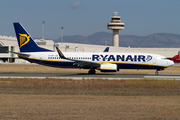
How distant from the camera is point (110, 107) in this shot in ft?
42.9

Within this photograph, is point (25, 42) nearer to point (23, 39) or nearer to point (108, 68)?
point (23, 39)

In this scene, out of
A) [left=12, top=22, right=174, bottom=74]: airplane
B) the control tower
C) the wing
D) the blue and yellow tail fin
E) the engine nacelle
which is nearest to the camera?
the engine nacelle

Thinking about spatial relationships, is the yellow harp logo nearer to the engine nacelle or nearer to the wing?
the wing

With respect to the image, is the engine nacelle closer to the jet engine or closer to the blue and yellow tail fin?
the jet engine

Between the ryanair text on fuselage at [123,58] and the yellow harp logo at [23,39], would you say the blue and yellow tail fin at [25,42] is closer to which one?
the yellow harp logo at [23,39]

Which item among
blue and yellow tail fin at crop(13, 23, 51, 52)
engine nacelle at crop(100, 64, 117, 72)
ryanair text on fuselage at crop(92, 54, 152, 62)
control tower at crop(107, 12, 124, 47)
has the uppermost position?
control tower at crop(107, 12, 124, 47)

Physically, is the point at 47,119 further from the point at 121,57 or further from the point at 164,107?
the point at 121,57

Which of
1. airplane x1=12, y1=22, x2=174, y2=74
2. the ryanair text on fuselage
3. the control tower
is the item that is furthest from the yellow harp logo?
the control tower

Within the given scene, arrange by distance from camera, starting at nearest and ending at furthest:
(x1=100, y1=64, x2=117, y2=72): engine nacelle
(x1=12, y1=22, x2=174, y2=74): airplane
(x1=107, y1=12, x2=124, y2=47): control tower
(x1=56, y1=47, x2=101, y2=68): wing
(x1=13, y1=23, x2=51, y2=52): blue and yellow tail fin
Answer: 1. (x1=100, y1=64, x2=117, y2=72): engine nacelle
2. (x1=56, y1=47, x2=101, y2=68): wing
3. (x1=12, y1=22, x2=174, y2=74): airplane
4. (x1=13, y1=23, x2=51, y2=52): blue and yellow tail fin
5. (x1=107, y1=12, x2=124, y2=47): control tower

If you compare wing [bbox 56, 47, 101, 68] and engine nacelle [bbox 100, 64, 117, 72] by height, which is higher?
wing [bbox 56, 47, 101, 68]

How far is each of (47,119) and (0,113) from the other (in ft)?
8.05

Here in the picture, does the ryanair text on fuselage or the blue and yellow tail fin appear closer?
the ryanair text on fuselage

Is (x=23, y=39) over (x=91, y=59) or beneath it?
over

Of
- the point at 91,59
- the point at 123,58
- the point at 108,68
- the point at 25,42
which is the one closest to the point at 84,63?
the point at 91,59
